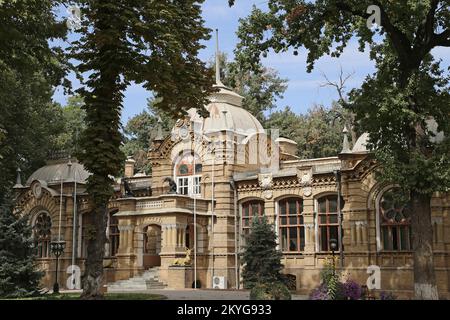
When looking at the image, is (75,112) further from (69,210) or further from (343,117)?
(343,117)

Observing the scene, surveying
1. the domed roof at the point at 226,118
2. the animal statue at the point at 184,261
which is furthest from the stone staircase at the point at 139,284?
the domed roof at the point at 226,118

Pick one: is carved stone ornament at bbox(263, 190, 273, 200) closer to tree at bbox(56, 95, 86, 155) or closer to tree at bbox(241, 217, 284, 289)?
tree at bbox(241, 217, 284, 289)

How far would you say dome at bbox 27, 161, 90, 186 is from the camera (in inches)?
1337

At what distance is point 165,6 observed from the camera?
16062mm

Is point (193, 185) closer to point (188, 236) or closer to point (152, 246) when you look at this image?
point (188, 236)

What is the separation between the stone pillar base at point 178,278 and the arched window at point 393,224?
9.06m

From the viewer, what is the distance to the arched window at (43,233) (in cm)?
3400

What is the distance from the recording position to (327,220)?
88.3ft

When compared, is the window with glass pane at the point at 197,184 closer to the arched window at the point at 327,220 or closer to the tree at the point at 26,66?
the arched window at the point at 327,220

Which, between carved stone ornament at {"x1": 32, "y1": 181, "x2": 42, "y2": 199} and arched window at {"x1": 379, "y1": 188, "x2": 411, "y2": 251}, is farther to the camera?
carved stone ornament at {"x1": 32, "y1": 181, "x2": 42, "y2": 199}

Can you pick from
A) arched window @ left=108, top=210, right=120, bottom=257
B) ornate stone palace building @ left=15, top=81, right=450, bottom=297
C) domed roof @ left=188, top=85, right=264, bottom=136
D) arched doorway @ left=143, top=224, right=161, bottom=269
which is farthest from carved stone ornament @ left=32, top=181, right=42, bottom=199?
domed roof @ left=188, top=85, right=264, bottom=136

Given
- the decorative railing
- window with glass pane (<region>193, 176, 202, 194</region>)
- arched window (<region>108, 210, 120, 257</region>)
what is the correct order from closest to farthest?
1. the decorative railing
2. window with glass pane (<region>193, 176, 202, 194</region>)
3. arched window (<region>108, 210, 120, 257</region>)

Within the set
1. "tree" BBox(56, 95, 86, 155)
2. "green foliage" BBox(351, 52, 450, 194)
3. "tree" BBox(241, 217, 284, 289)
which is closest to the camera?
"green foliage" BBox(351, 52, 450, 194)

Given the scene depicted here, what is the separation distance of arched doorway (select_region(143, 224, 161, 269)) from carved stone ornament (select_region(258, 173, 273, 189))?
6.24 m
